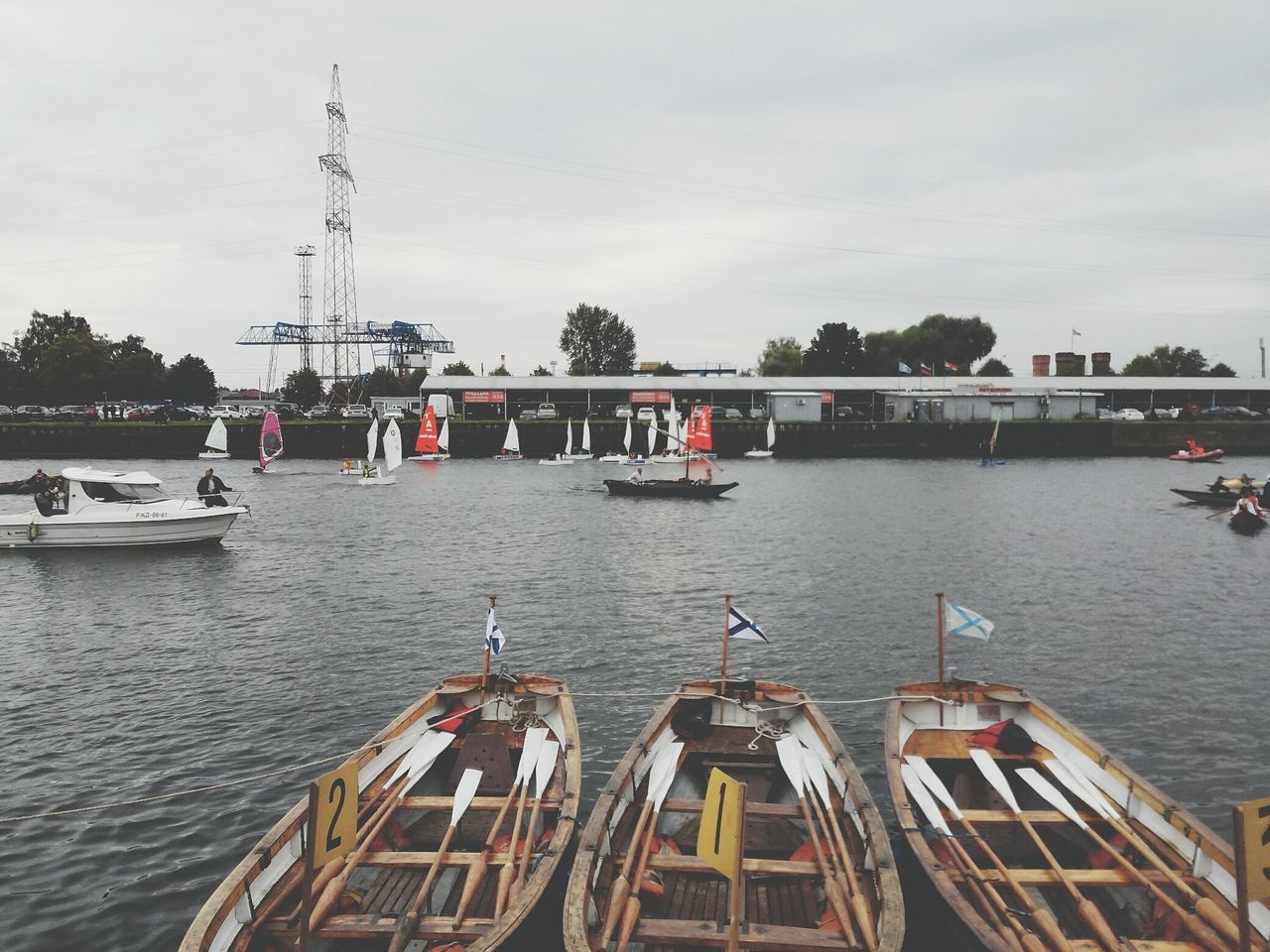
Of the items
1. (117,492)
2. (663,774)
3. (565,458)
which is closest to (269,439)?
(565,458)

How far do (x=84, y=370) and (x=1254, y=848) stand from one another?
6318 inches

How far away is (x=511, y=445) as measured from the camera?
335ft

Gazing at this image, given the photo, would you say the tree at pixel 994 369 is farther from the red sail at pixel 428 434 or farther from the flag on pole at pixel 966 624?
the flag on pole at pixel 966 624

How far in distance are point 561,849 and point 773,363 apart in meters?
177

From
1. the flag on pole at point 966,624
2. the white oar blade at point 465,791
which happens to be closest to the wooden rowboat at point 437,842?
the white oar blade at point 465,791

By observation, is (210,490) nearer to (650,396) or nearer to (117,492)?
(117,492)

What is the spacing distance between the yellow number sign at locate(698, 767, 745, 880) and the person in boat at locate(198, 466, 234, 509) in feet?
130

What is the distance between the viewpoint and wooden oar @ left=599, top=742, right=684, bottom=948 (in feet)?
31.4

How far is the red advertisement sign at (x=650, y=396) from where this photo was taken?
4815 inches

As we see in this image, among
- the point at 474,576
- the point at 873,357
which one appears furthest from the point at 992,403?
the point at 474,576

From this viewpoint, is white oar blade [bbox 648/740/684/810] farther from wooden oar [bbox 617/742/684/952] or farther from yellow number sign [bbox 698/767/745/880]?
yellow number sign [bbox 698/767/745/880]

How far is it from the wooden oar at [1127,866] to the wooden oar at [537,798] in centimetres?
726

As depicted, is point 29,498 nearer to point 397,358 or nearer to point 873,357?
point 397,358

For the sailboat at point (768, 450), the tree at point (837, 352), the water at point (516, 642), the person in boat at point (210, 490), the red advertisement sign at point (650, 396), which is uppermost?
the tree at point (837, 352)
